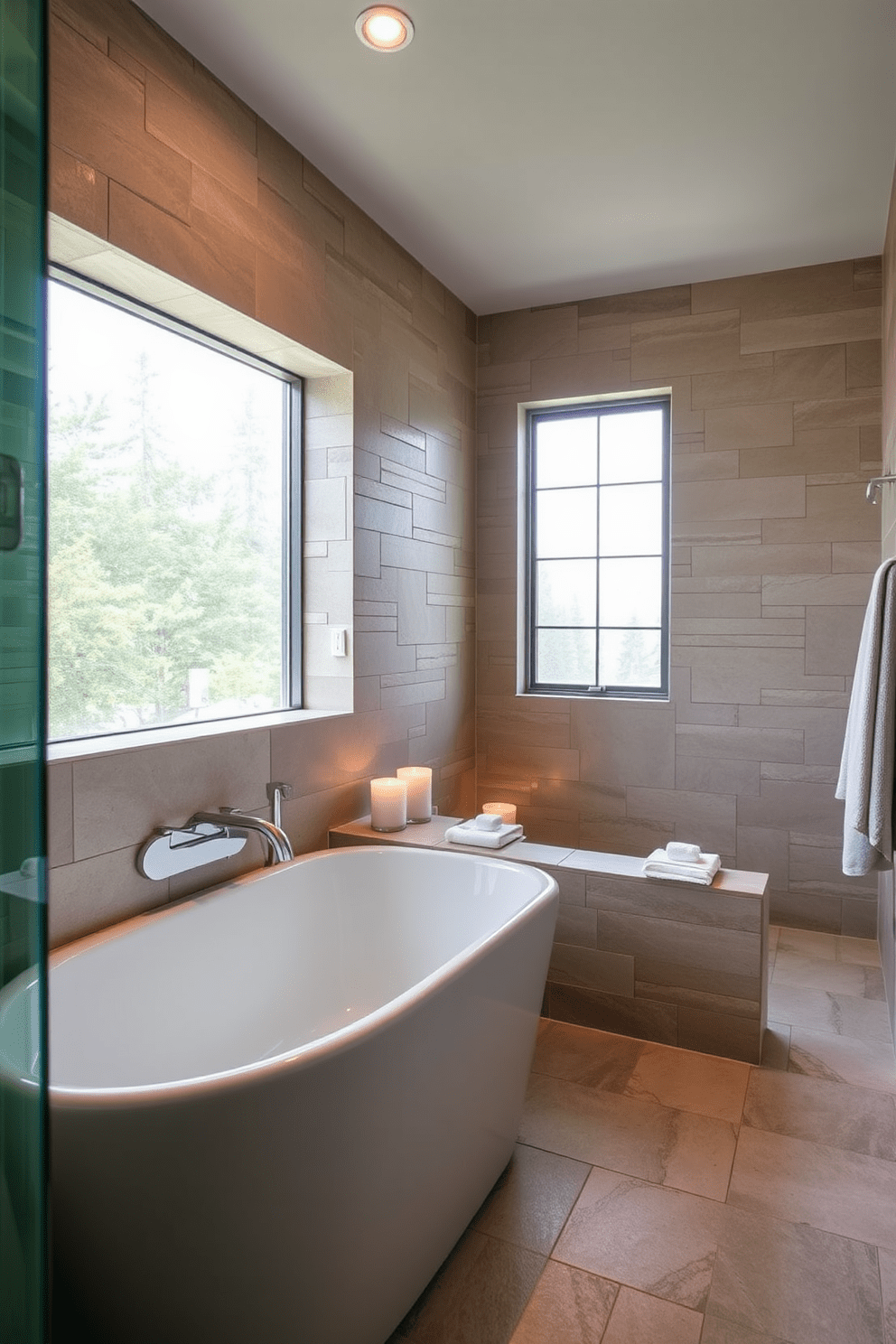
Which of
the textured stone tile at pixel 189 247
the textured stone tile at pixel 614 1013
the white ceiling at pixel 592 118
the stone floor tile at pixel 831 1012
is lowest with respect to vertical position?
the stone floor tile at pixel 831 1012

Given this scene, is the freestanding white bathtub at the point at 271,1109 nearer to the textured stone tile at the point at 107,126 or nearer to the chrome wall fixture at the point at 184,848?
the chrome wall fixture at the point at 184,848

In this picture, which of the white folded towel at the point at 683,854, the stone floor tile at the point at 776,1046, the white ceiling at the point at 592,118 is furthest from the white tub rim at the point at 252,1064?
the white ceiling at the point at 592,118

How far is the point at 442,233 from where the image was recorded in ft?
10.4

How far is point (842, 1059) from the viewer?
244cm

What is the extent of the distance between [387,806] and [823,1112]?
4.98 feet

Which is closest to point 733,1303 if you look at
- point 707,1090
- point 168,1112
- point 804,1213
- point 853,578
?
point 804,1213

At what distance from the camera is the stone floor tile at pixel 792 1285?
1.50m

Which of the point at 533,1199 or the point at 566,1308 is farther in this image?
the point at 533,1199

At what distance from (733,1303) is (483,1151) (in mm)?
515

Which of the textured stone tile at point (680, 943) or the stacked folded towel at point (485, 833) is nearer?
the textured stone tile at point (680, 943)

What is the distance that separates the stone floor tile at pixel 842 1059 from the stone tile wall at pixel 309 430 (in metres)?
1.58

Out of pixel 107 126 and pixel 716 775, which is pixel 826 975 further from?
pixel 107 126

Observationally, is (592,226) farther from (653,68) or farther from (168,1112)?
(168,1112)

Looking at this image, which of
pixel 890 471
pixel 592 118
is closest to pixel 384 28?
pixel 592 118
